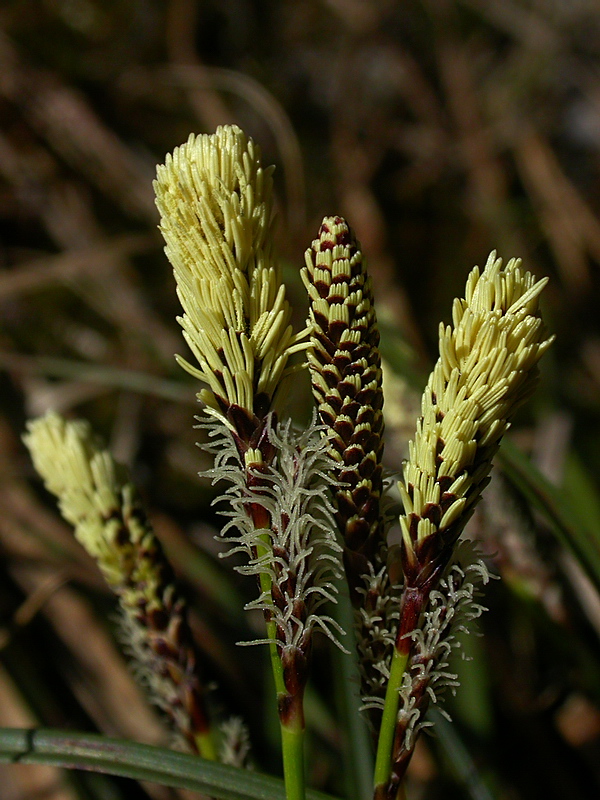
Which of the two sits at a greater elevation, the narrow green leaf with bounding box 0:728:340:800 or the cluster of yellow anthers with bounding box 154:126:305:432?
the cluster of yellow anthers with bounding box 154:126:305:432

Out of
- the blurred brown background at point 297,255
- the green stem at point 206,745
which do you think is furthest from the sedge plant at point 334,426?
the blurred brown background at point 297,255

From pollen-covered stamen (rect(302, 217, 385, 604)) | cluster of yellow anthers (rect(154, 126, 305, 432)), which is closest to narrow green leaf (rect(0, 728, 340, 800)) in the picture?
pollen-covered stamen (rect(302, 217, 385, 604))

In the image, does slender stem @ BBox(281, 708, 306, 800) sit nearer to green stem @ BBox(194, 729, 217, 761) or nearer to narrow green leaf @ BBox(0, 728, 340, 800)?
narrow green leaf @ BBox(0, 728, 340, 800)

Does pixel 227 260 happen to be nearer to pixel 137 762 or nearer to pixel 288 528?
pixel 288 528

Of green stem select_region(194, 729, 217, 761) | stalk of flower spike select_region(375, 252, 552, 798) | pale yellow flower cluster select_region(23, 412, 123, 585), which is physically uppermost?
pale yellow flower cluster select_region(23, 412, 123, 585)

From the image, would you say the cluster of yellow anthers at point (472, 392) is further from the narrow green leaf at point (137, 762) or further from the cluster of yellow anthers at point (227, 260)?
the narrow green leaf at point (137, 762)

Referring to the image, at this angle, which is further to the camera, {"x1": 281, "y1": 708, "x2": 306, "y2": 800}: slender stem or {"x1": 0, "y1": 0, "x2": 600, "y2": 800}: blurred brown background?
{"x1": 0, "y1": 0, "x2": 600, "y2": 800}: blurred brown background

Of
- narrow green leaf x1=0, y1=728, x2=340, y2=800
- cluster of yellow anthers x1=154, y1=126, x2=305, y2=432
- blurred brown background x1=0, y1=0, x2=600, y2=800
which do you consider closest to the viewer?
cluster of yellow anthers x1=154, y1=126, x2=305, y2=432

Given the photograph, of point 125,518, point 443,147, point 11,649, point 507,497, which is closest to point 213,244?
point 125,518
